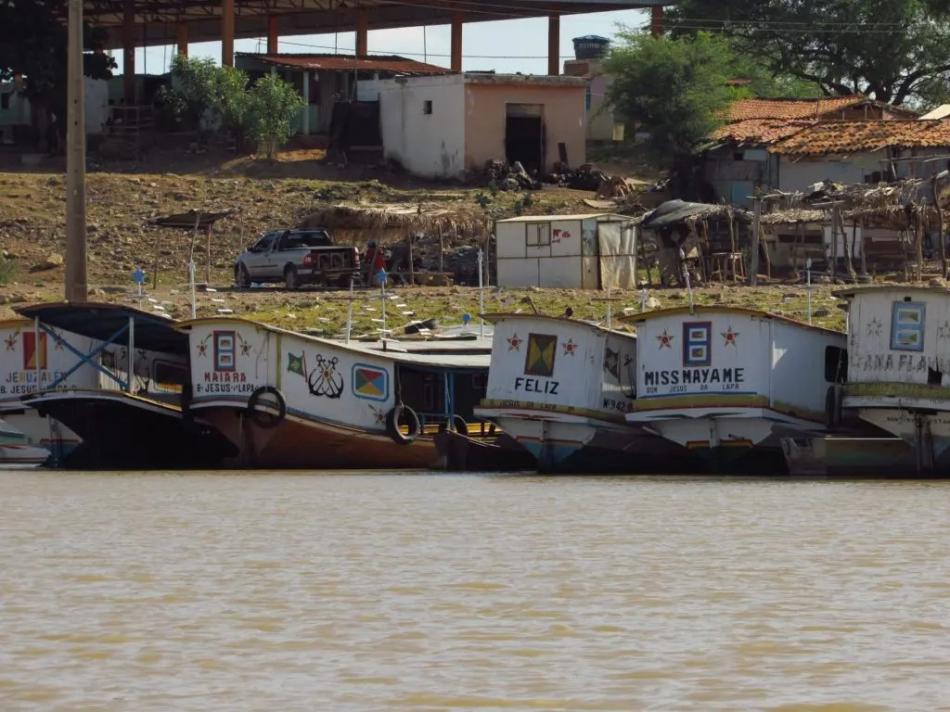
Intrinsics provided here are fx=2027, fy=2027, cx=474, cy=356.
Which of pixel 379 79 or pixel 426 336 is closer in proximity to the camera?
pixel 426 336

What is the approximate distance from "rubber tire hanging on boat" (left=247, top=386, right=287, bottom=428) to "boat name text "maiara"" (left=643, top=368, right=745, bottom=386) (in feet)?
16.0

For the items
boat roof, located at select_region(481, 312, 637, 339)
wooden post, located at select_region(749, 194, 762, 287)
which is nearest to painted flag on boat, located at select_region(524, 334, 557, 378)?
boat roof, located at select_region(481, 312, 637, 339)

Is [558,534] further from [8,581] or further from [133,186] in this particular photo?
[133,186]

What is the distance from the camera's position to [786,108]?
193 ft

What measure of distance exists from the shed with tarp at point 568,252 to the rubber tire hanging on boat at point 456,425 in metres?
15.0

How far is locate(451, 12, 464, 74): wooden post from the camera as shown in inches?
2406

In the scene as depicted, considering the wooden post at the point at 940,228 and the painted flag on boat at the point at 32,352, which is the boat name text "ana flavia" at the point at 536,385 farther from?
the wooden post at the point at 940,228

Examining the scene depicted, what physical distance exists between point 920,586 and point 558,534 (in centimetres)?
431

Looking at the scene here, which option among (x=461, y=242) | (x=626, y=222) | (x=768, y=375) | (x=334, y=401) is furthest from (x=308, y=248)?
(x=768, y=375)

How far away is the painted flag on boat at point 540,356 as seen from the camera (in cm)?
2562

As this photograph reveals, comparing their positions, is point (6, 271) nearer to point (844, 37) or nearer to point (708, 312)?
point (708, 312)

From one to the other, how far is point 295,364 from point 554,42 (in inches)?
1466

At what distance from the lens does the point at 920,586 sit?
1412 centimetres

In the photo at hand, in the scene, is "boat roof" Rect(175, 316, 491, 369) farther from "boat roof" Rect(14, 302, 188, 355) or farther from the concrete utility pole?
the concrete utility pole
